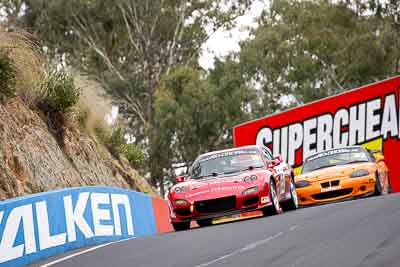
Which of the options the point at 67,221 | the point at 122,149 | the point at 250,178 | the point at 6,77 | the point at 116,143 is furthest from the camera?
the point at 122,149

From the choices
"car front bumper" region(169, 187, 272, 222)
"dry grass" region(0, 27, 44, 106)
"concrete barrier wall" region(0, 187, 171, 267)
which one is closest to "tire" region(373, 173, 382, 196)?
"car front bumper" region(169, 187, 272, 222)

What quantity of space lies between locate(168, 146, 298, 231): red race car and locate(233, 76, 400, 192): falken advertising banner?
40.5 feet

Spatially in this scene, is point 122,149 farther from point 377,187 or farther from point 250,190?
point 250,190

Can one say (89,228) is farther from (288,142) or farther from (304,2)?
(304,2)

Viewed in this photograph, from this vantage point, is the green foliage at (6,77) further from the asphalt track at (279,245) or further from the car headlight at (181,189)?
the asphalt track at (279,245)

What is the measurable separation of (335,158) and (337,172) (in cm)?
189

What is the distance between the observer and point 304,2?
5331 centimetres

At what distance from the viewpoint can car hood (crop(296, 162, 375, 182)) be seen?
64.9 ft

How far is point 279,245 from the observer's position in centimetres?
1051

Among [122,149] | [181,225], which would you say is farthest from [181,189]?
[122,149]

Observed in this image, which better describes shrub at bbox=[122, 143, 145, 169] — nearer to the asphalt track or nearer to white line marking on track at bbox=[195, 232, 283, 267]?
the asphalt track

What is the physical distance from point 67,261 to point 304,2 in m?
43.6

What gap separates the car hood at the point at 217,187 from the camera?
1572cm

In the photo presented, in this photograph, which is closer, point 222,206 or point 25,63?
point 222,206
